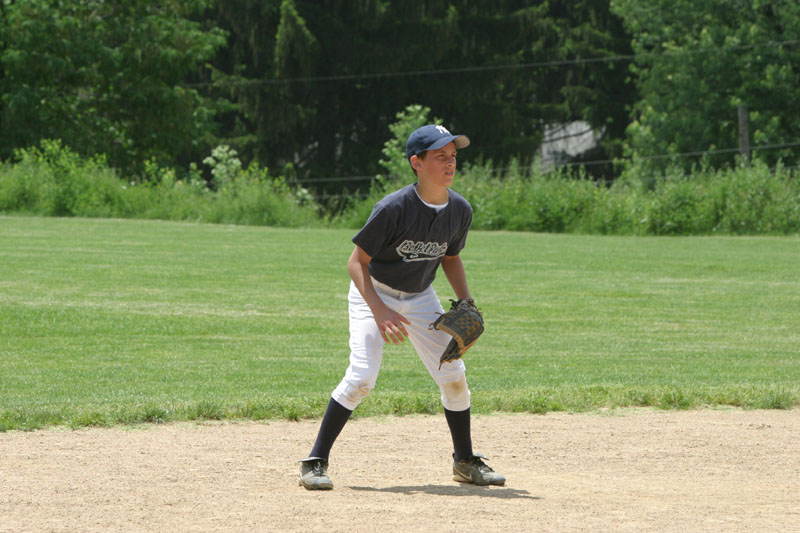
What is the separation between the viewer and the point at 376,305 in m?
5.74

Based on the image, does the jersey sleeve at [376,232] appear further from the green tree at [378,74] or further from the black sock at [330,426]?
the green tree at [378,74]

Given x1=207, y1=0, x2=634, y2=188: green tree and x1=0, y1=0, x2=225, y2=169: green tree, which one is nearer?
x1=0, y1=0, x2=225, y2=169: green tree

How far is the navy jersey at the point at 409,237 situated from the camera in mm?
5754

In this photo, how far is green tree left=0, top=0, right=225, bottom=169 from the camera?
4147 cm

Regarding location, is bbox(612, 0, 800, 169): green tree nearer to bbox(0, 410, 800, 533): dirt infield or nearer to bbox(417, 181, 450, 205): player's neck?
bbox(0, 410, 800, 533): dirt infield

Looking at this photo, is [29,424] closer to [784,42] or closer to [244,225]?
[244,225]

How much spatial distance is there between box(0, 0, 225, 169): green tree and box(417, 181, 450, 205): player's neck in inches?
1491

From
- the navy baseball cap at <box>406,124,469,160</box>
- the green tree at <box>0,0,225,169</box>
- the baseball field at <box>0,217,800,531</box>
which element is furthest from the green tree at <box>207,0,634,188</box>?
the navy baseball cap at <box>406,124,469,160</box>

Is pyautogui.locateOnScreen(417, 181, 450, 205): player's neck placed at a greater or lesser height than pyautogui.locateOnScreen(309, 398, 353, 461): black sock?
greater

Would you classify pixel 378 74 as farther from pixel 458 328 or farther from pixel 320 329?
pixel 458 328

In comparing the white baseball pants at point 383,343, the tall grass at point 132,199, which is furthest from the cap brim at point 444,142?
the tall grass at point 132,199

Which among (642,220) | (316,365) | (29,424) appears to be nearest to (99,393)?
(29,424)

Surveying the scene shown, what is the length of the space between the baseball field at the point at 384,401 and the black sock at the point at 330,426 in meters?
0.25

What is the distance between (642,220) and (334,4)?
85.7ft
